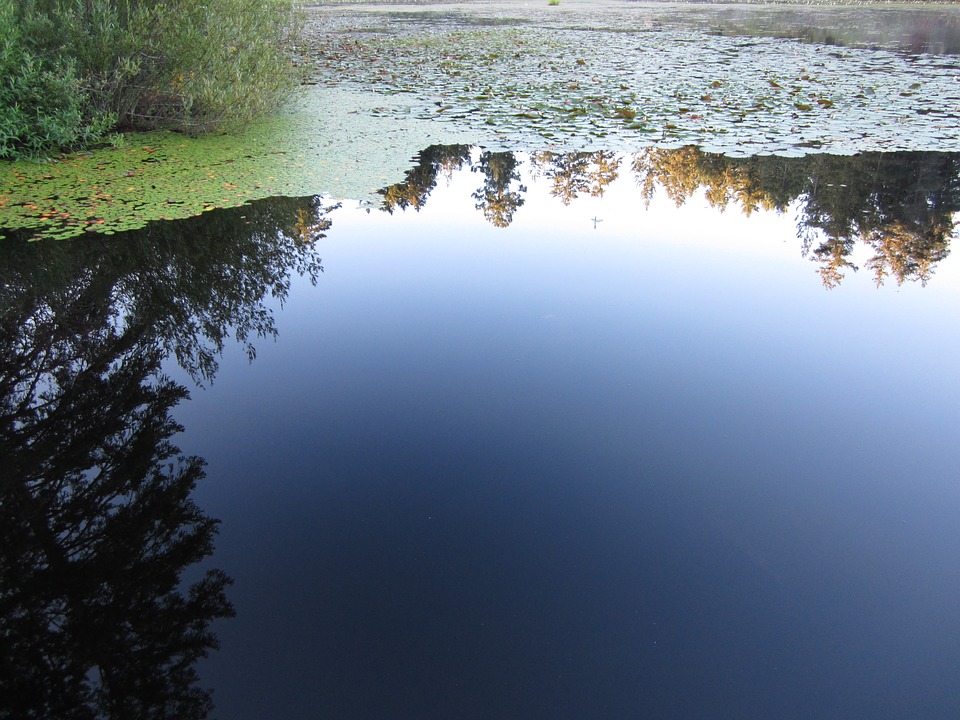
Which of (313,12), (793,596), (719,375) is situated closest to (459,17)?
(313,12)

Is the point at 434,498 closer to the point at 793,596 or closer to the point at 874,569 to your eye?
the point at 793,596

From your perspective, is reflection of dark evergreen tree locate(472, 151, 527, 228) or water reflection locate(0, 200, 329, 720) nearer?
water reflection locate(0, 200, 329, 720)

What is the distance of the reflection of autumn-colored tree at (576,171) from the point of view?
523 cm

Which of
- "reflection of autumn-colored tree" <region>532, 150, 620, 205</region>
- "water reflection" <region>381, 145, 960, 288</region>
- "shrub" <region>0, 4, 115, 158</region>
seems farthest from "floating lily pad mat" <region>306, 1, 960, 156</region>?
"shrub" <region>0, 4, 115, 158</region>

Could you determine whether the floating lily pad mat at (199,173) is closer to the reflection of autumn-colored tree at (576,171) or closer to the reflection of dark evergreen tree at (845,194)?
the reflection of autumn-colored tree at (576,171)

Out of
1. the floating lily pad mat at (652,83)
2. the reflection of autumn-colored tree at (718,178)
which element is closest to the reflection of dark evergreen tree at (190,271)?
the reflection of autumn-colored tree at (718,178)

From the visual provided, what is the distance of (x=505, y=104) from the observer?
7926mm

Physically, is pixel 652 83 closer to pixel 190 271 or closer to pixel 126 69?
pixel 126 69

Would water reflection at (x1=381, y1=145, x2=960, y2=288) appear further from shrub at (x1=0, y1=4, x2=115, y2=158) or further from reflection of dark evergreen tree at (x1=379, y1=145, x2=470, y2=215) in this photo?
shrub at (x1=0, y1=4, x2=115, y2=158)

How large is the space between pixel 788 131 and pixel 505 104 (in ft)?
10.7

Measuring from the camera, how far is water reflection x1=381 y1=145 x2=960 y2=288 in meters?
4.24

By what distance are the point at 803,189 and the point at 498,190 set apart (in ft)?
7.81

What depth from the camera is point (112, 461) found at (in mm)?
2375

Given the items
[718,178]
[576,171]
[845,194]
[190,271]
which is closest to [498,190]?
[576,171]
